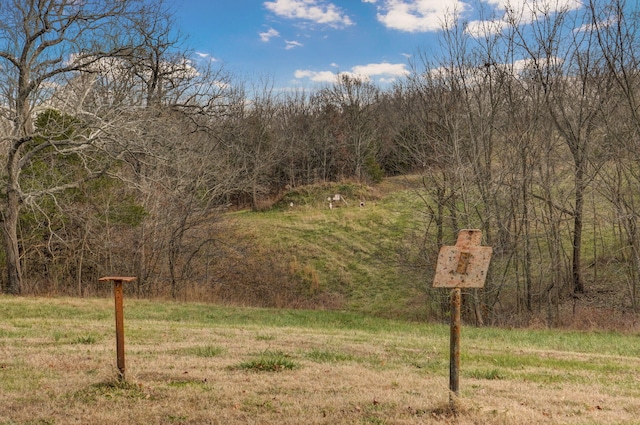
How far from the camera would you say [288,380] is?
18.1 feet

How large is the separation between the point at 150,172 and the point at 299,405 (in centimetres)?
1846

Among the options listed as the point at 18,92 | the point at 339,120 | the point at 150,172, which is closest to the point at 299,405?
the point at 18,92

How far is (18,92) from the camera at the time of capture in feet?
52.1

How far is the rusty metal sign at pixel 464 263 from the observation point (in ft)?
14.2

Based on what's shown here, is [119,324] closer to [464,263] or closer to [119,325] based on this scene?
[119,325]

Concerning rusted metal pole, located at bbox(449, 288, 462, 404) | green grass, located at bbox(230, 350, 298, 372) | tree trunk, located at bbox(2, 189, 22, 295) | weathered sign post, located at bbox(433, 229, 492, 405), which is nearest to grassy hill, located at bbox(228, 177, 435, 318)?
tree trunk, located at bbox(2, 189, 22, 295)

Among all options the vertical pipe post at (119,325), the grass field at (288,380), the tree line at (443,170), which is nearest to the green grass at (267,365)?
the grass field at (288,380)

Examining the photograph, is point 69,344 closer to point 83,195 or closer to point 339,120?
point 83,195

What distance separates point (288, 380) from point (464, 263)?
2.33 metres

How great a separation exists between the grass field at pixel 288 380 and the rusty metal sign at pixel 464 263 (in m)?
1.09

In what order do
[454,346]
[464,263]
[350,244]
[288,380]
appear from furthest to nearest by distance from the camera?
[350,244], [288,380], [454,346], [464,263]

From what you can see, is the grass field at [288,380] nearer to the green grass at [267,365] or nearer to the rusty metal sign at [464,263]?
the green grass at [267,365]

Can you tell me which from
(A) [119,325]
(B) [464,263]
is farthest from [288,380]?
(B) [464,263]

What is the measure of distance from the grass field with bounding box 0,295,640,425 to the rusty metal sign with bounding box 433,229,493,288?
1.09 m
